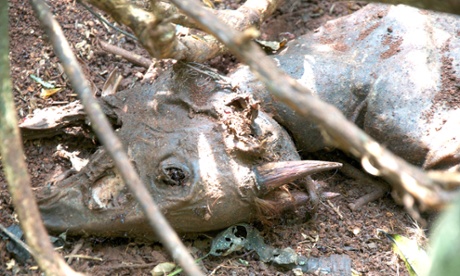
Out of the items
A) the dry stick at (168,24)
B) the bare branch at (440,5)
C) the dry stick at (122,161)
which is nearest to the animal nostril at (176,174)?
the dry stick at (168,24)

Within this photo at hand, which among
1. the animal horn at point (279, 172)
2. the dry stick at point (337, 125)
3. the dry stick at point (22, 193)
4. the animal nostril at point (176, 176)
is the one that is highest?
the dry stick at point (337, 125)

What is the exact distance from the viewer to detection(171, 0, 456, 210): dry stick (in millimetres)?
1332

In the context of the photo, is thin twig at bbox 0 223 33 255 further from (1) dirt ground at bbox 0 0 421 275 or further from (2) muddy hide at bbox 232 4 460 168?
(2) muddy hide at bbox 232 4 460 168

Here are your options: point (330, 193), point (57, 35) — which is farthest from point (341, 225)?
point (57, 35)

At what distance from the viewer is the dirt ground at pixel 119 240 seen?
2736 mm

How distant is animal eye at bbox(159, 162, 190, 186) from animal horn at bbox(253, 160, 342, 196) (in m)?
0.35

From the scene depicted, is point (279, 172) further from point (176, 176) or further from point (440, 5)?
point (440, 5)

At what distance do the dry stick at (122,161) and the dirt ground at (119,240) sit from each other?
3.91 ft

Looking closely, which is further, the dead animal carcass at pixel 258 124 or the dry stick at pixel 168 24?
the dead animal carcass at pixel 258 124

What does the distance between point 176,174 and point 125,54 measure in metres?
1.18

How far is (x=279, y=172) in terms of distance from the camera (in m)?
2.77

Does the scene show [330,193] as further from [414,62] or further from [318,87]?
[414,62]

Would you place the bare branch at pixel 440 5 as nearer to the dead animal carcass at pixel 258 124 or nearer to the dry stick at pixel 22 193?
the dry stick at pixel 22 193

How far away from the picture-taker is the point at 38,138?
3018 millimetres
